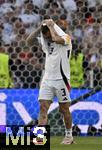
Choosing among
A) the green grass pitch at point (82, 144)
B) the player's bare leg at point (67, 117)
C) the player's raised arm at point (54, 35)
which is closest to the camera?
the green grass pitch at point (82, 144)

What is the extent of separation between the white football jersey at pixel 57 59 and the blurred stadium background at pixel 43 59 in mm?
1906

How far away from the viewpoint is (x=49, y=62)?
8.24m

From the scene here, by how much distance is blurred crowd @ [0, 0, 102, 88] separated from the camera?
1024 centimetres

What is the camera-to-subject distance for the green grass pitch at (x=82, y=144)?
306 inches

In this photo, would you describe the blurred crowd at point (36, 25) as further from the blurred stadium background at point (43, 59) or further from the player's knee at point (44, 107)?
the player's knee at point (44, 107)

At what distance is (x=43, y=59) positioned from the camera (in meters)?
10.3

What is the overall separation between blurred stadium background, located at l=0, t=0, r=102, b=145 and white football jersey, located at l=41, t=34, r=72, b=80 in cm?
191

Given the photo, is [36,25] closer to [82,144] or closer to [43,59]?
[43,59]

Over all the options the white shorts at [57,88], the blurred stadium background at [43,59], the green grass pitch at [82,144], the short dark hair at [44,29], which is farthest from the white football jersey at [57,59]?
the blurred stadium background at [43,59]

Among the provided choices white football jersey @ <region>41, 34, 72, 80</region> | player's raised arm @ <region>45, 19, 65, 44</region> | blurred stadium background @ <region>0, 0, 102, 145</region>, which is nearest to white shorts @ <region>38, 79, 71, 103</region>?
white football jersey @ <region>41, 34, 72, 80</region>

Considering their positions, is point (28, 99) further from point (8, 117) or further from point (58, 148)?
point (58, 148)

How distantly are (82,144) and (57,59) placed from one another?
1.17 m

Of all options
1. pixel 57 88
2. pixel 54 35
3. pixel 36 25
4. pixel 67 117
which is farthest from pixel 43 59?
pixel 54 35

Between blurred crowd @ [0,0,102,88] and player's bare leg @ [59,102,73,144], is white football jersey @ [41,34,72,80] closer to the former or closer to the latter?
player's bare leg @ [59,102,73,144]
